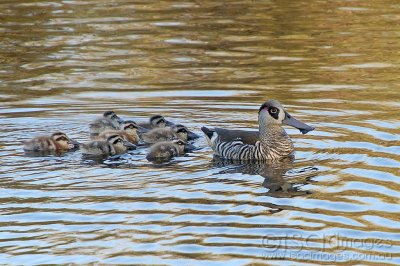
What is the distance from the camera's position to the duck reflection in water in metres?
10.1

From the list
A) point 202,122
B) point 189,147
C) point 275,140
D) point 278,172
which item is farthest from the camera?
point 202,122

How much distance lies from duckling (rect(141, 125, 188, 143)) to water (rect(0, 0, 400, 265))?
252mm

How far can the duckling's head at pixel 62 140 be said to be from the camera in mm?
11680

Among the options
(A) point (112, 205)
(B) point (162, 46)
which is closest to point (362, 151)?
(A) point (112, 205)

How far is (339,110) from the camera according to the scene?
1367 centimetres

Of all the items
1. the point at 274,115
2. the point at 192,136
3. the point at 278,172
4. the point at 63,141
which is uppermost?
the point at 274,115

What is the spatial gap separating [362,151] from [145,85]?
5.02 m

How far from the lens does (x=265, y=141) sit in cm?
1174

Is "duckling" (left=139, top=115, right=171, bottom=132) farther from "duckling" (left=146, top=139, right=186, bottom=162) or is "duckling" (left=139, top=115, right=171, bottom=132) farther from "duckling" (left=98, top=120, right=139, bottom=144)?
"duckling" (left=146, top=139, right=186, bottom=162)

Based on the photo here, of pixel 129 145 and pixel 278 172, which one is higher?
pixel 129 145

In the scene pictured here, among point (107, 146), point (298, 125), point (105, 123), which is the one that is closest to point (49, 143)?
point (107, 146)

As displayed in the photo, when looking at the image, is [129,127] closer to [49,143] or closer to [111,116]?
[111,116]

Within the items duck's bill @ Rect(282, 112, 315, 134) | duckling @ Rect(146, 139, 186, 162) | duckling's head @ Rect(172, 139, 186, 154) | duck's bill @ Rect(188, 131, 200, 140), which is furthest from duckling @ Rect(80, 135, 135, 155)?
duck's bill @ Rect(282, 112, 315, 134)

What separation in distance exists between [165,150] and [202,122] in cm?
176
